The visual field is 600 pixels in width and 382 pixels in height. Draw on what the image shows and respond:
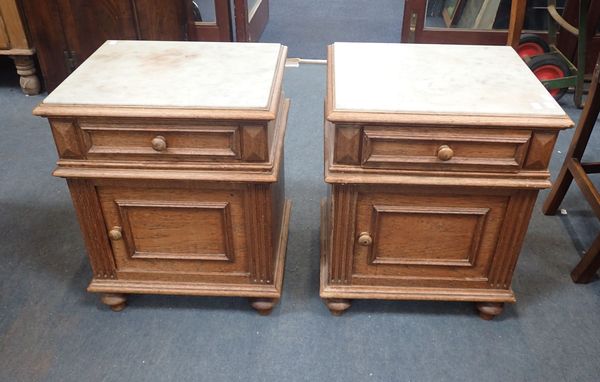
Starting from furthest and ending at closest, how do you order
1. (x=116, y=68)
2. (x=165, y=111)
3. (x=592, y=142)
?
(x=592, y=142), (x=116, y=68), (x=165, y=111)

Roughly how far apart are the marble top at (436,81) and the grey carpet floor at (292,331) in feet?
2.04

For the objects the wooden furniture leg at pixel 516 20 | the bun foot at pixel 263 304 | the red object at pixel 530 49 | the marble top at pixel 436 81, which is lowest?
the bun foot at pixel 263 304

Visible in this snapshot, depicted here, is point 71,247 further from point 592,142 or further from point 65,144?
point 592,142

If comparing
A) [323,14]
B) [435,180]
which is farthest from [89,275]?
[323,14]

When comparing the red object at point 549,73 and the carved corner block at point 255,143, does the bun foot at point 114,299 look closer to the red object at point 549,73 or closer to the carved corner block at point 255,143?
the carved corner block at point 255,143

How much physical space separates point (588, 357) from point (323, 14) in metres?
3.34

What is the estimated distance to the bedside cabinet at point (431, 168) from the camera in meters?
1.05

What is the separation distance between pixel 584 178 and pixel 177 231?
1240 mm

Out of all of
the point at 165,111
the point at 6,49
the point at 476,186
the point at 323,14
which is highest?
the point at 165,111

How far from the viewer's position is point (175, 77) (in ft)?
3.87

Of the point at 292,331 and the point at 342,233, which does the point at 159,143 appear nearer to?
the point at 342,233

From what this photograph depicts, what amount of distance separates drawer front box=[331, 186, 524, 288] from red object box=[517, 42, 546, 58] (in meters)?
1.83

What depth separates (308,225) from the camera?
1.74 meters

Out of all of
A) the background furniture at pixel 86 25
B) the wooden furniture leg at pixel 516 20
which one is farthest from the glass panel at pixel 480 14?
the background furniture at pixel 86 25
